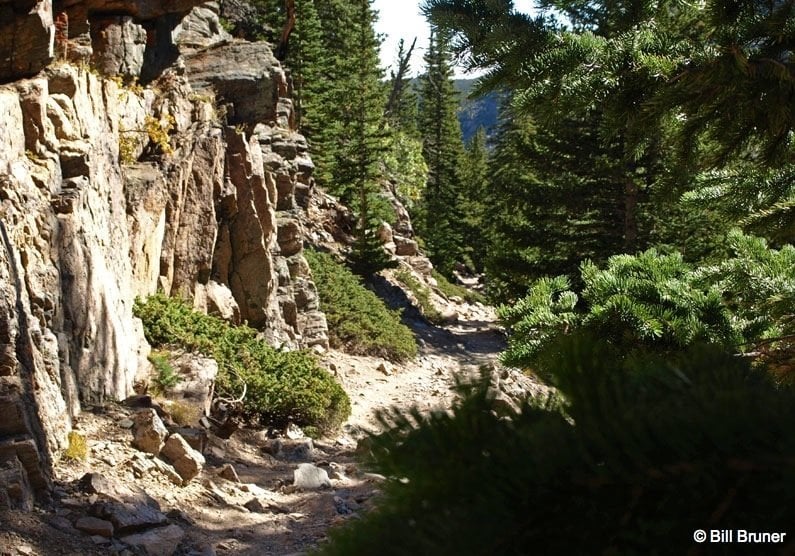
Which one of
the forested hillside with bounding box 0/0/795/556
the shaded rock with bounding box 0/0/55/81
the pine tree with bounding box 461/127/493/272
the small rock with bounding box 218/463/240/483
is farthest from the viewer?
the pine tree with bounding box 461/127/493/272

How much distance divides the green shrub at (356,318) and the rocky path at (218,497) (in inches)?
271

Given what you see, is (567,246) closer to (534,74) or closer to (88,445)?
(88,445)

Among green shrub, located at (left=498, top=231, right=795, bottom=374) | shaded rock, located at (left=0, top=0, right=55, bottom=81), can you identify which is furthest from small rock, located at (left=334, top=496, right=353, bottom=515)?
shaded rock, located at (left=0, top=0, right=55, bottom=81)

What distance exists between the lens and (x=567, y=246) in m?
18.8

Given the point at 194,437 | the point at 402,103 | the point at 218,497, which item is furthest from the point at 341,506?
the point at 402,103

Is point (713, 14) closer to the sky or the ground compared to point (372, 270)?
closer to the sky

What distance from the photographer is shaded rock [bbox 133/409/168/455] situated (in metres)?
7.39

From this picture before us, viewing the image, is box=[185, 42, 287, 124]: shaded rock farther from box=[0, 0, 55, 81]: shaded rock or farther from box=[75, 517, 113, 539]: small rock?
box=[75, 517, 113, 539]: small rock

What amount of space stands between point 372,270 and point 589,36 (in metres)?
23.7

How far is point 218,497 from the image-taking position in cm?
746

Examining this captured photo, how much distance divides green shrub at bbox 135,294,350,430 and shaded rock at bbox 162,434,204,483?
3231 millimetres

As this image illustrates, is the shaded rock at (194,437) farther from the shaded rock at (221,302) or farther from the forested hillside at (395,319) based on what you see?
the shaded rock at (221,302)

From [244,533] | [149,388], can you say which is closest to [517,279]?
[149,388]

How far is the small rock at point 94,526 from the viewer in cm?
556
